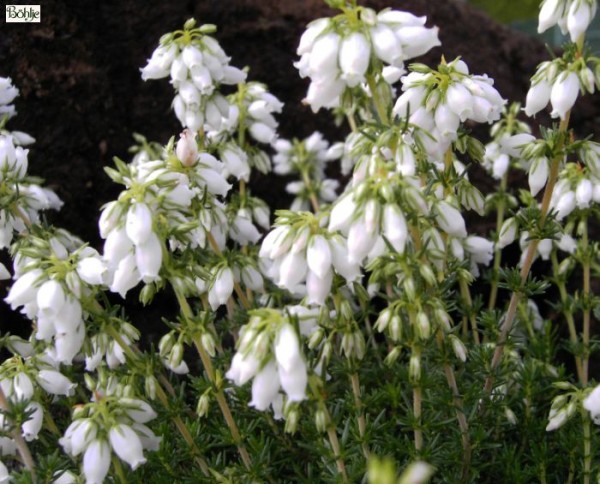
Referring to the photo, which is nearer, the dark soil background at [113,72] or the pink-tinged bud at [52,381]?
the pink-tinged bud at [52,381]

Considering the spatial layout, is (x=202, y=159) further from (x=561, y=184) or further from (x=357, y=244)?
(x=561, y=184)

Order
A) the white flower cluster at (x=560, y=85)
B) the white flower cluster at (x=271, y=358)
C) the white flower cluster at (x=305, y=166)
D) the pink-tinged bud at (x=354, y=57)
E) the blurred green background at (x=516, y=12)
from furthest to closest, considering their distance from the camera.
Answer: the blurred green background at (x=516, y=12), the white flower cluster at (x=305, y=166), the white flower cluster at (x=560, y=85), the pink-tinged bud at (x=354, y=57), the white flower cluster at (x=271, y=358)

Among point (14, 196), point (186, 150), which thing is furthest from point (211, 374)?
point (14, 196)

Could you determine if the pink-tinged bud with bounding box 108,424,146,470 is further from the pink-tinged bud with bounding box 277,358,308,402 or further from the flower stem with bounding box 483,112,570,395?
the flower stem with bounding box 483,112,570,395

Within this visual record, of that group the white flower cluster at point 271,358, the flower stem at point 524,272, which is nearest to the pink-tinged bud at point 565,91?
the flower stem at point 524,272

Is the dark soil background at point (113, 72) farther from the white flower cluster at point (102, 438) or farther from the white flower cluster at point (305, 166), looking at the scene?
the white flower cluster at point (102, 438)

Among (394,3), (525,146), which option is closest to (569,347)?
(525,146)

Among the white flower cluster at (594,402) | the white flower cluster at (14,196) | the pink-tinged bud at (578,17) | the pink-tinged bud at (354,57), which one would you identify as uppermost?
the pink-tinged bud at (578,17)
